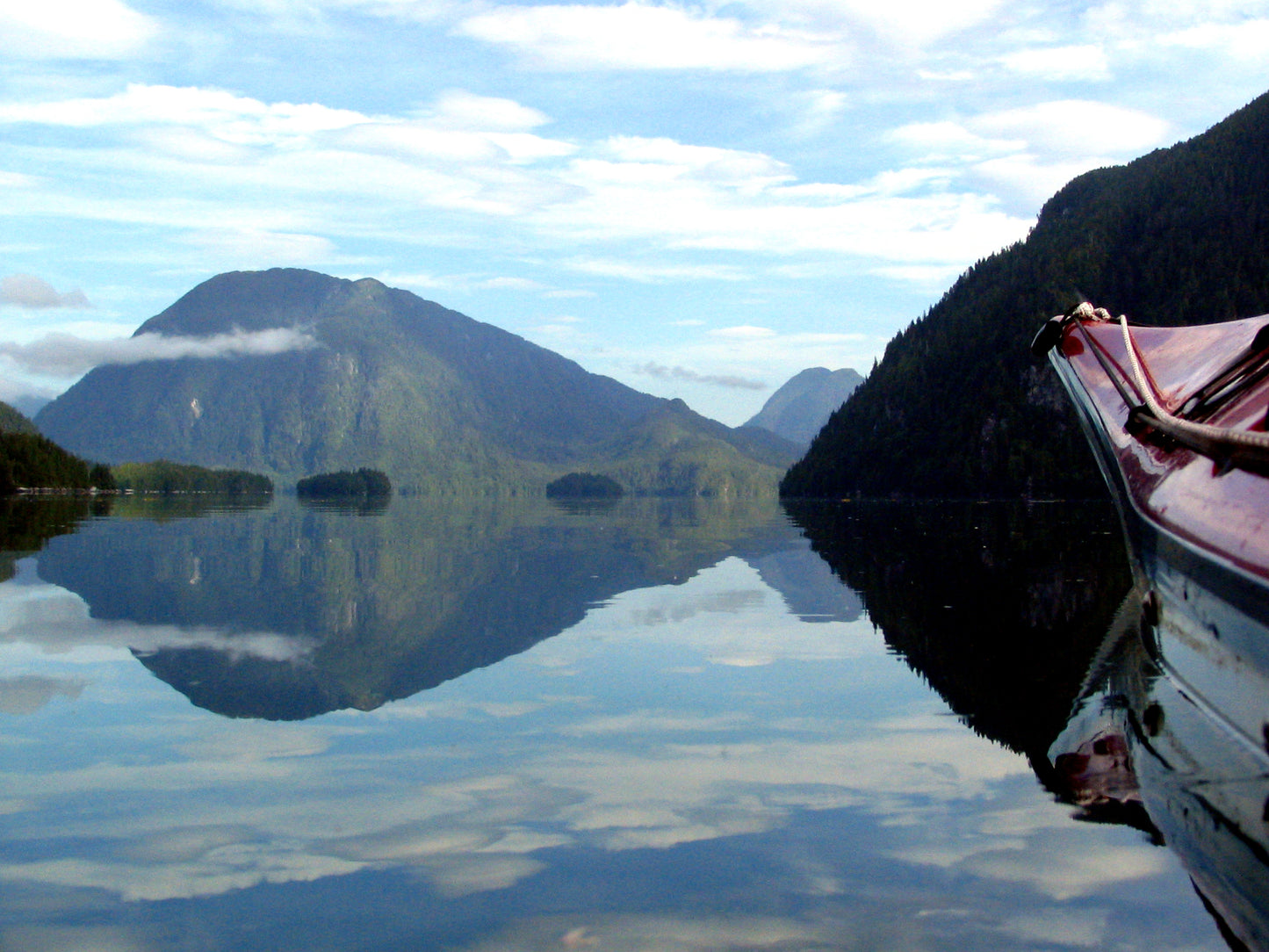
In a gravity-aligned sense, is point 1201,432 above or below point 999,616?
above

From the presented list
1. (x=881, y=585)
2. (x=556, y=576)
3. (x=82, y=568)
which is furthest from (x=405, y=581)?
(x=881, y=585)

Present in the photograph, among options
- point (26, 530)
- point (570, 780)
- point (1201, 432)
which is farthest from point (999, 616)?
point (26, 530)

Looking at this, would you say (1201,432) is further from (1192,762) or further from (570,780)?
(570,780)

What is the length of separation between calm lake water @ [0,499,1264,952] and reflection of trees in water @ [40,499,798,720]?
0.10m

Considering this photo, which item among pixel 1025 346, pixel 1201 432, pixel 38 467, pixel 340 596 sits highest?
pixel 1025 346

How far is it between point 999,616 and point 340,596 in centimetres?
992

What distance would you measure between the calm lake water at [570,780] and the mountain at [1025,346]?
5412 inches

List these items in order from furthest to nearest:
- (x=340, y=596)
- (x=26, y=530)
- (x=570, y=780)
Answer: (x=26, y=530), (x=340, y=596), (x=570, y=780)

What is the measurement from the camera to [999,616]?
15141 millimetres

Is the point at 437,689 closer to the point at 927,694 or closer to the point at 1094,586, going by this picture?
the point at 927,694

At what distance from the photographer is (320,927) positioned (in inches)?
207

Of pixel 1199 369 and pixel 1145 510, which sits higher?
pixel 1199 369

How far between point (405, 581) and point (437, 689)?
1023cm

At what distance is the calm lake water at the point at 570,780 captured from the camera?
5391 millimetres
